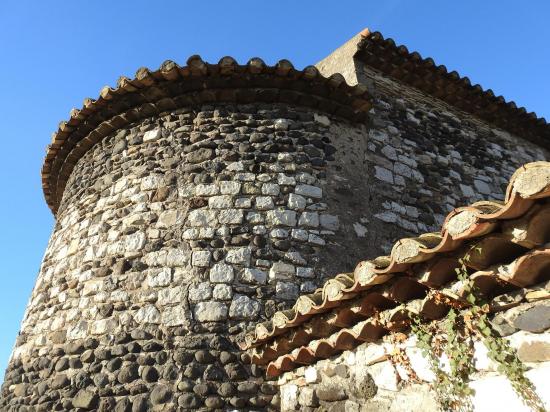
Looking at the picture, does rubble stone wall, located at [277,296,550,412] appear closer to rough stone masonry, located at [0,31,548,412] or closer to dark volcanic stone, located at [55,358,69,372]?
rough stone masonry, located at [0,31,548,412]

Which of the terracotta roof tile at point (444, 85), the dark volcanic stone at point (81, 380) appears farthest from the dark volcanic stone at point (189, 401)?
the terracotta roof tile at point (444, 85)

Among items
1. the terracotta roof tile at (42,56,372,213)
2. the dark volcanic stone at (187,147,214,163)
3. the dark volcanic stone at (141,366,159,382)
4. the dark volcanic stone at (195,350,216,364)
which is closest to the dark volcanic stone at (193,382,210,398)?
the dark volcanic stone at (195,350,216,364)

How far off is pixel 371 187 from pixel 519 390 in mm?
3391

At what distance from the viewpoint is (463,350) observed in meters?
2.18

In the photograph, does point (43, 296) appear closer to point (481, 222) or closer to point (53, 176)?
point (53, 176)

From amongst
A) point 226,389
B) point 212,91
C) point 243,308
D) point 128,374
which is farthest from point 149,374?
point 212,91

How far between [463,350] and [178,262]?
9.19 ft

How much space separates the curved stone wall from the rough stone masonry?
15 mm

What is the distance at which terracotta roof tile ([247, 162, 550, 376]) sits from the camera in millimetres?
1787

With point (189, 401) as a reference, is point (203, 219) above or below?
above

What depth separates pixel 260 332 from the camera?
3691mm

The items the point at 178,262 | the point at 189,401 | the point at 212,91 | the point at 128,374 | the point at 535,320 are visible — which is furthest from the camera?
the point at 212,91

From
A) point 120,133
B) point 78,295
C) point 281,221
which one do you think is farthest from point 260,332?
point 120,133

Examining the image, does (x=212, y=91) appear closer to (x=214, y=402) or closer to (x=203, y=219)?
(x=203, y=219)
